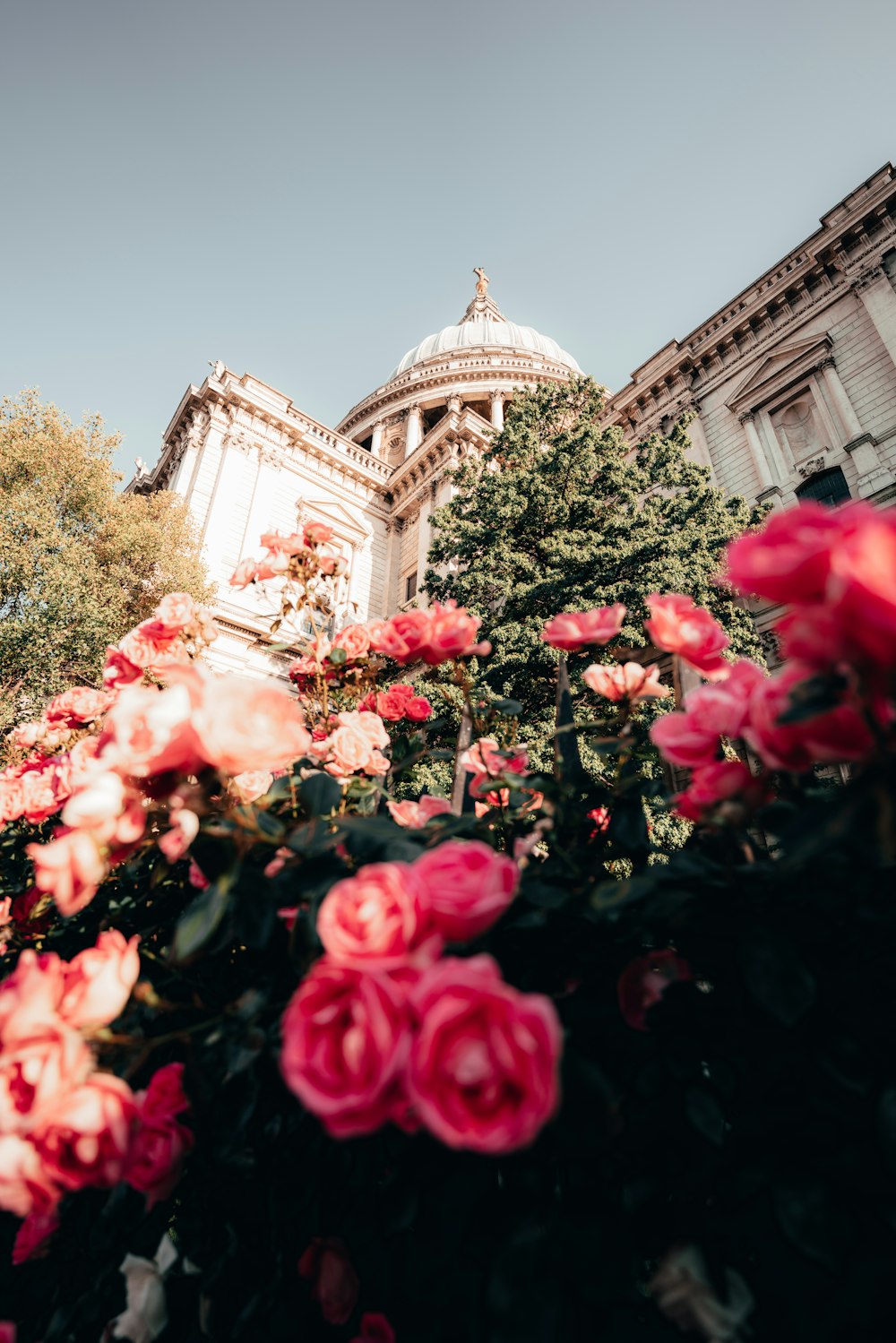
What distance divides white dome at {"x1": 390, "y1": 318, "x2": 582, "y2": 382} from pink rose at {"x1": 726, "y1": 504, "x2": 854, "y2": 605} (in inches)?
1300

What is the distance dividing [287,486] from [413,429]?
994 centimetres

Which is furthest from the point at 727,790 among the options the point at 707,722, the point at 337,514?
the point at 337,514

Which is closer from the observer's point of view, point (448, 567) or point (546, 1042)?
point (546, 1042)

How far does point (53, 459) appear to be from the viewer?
1166cm

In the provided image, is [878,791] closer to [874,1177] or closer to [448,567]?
[874,1177]

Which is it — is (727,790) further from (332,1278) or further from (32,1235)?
(32,1235)

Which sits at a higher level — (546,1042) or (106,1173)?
(546,1042)

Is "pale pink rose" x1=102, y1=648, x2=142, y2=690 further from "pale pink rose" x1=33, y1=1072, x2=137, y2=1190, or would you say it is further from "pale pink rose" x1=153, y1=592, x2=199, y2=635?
"pale pink rose" x1=33, y1=1072, x2=137, y2=1190

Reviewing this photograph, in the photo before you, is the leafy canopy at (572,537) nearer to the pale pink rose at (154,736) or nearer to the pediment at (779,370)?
the pediment at (779,370)

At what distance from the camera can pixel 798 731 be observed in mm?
750

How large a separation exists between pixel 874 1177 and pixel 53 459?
14835mm

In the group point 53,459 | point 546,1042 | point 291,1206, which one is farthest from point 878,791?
point 53,459

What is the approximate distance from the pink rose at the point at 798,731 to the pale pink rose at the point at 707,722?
3.8 inches

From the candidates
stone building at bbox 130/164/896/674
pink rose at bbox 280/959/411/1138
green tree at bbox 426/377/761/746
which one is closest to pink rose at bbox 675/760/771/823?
pink rose at bbox 280/959/411/1138
